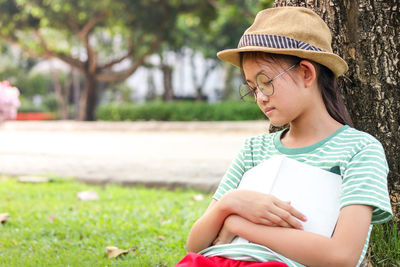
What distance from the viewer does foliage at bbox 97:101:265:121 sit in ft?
62.3

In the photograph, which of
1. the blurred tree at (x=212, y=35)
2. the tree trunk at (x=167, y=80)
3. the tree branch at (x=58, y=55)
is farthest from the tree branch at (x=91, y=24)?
the tree trunk at (x=167, y=80)

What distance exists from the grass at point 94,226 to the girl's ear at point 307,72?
148 centimetres

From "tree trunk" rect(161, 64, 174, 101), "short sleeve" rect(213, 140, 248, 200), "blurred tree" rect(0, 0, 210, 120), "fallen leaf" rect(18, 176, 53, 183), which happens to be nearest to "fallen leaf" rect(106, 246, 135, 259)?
"short sleeve" rect(213, 140, 248, 200)

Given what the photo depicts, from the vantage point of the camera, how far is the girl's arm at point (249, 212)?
64.7 inches

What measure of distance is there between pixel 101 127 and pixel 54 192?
12164 mm

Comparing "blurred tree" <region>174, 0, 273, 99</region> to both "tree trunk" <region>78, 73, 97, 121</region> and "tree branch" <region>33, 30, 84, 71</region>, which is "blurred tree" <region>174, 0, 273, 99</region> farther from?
"tree branch" <region>33, 30, 84, 71</region>

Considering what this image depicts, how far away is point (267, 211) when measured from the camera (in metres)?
1.64

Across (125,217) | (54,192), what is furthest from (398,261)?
(54,192)

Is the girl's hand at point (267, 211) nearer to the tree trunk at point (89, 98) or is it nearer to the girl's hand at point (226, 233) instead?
the girl's hand at point (226, 233)

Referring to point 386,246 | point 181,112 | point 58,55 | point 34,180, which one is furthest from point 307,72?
point 58,55

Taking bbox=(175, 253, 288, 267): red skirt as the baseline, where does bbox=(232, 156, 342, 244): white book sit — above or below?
above

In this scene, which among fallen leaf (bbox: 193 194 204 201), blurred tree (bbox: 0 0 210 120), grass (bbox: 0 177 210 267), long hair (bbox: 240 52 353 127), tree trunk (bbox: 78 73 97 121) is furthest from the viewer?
tree trunk (bbox: 78 73 97 121)

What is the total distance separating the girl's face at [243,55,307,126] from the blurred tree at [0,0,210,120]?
52.3 ft

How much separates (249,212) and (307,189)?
21 centimetres
